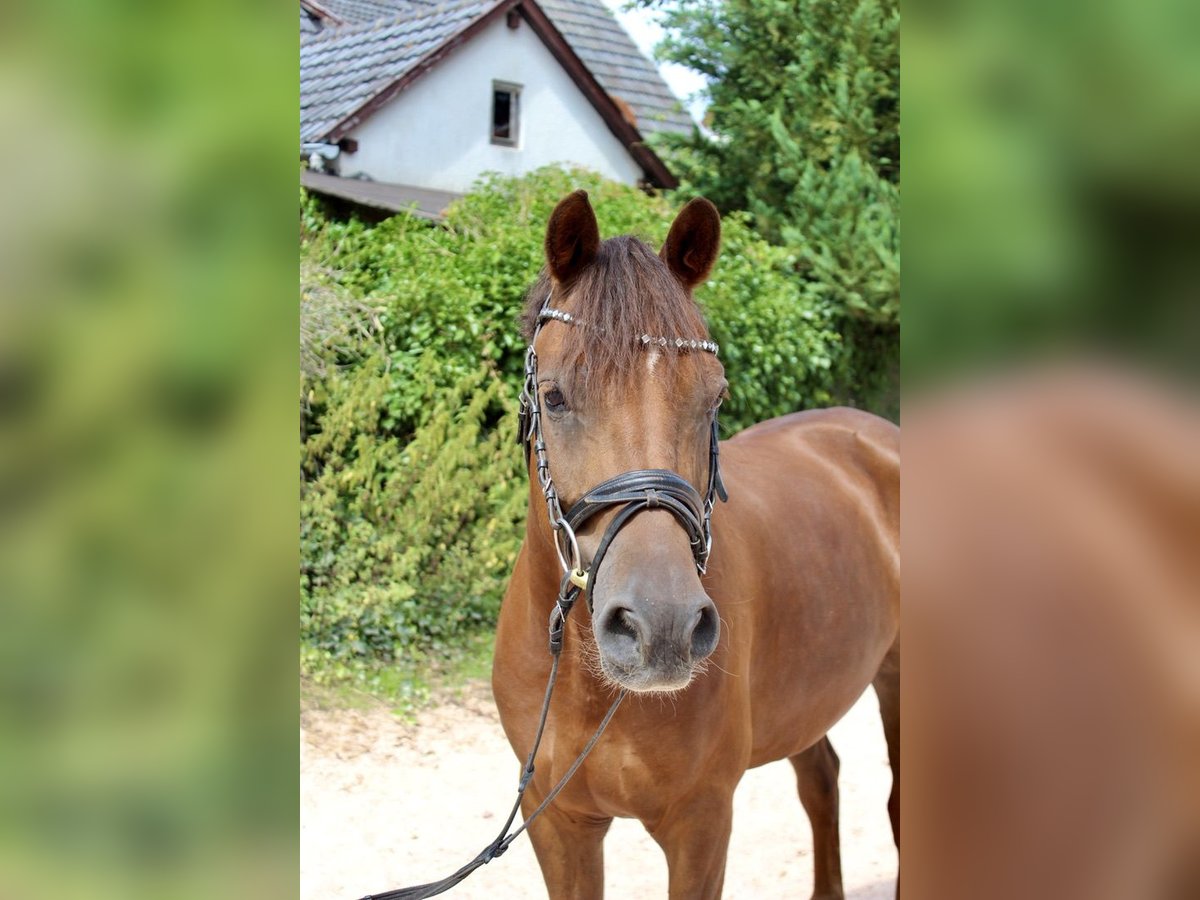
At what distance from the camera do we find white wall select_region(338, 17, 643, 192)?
12.6m

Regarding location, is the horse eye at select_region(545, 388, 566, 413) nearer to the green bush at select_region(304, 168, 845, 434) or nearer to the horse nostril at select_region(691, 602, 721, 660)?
the horse nostril at select_region(691, 602, 721, 660)

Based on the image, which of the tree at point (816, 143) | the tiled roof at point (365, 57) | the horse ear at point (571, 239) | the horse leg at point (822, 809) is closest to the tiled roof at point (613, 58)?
the tiled roof at point (365, 57)

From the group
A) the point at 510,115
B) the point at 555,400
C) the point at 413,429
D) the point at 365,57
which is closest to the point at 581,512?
the point at 555,400

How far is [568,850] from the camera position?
2.62m

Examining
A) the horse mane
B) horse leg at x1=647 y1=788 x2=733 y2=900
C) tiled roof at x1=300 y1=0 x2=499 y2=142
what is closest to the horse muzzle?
the horse mane

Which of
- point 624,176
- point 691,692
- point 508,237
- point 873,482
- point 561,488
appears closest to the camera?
point 561,488

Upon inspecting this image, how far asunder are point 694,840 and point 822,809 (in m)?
1.71

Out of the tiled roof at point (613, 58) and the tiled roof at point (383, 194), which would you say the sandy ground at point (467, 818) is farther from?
the tiled roof at point (613, 58)
